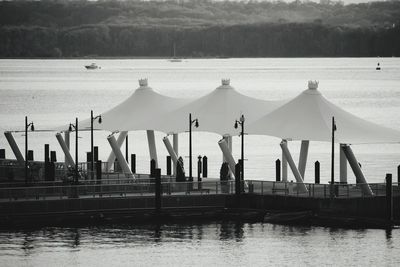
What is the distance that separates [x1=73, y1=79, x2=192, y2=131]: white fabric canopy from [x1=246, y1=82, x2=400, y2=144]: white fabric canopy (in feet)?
18.9

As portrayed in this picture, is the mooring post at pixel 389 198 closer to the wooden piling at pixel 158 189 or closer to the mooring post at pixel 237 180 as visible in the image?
the mooring post at pixel 237 180

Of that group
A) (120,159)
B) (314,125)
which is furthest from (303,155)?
(120,159)

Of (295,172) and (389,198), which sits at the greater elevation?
(295,172)

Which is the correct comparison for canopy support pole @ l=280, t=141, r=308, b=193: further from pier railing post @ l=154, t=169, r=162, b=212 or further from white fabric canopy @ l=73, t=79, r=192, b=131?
white fabric canopy @ l=73, t=79, r=192, b=131

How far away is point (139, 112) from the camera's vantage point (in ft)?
196

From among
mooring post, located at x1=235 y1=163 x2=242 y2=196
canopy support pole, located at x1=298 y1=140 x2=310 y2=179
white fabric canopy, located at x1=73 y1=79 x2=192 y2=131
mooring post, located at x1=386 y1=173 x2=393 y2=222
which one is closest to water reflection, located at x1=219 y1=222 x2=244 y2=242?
mooring post, located at x1=235 y1=163 x2=242 y2=196

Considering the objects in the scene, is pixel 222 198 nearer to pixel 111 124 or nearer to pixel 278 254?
pixel 278 254

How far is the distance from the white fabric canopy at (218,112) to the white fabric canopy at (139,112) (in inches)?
30.8

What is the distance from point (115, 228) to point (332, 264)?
30.4ft

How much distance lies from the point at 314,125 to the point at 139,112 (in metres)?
10.0

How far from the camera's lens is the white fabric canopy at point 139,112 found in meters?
58.2

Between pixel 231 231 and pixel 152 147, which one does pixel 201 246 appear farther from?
pixel 152 147

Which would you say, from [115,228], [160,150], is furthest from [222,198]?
[160,150]

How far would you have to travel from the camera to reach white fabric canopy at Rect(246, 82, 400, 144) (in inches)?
2060
